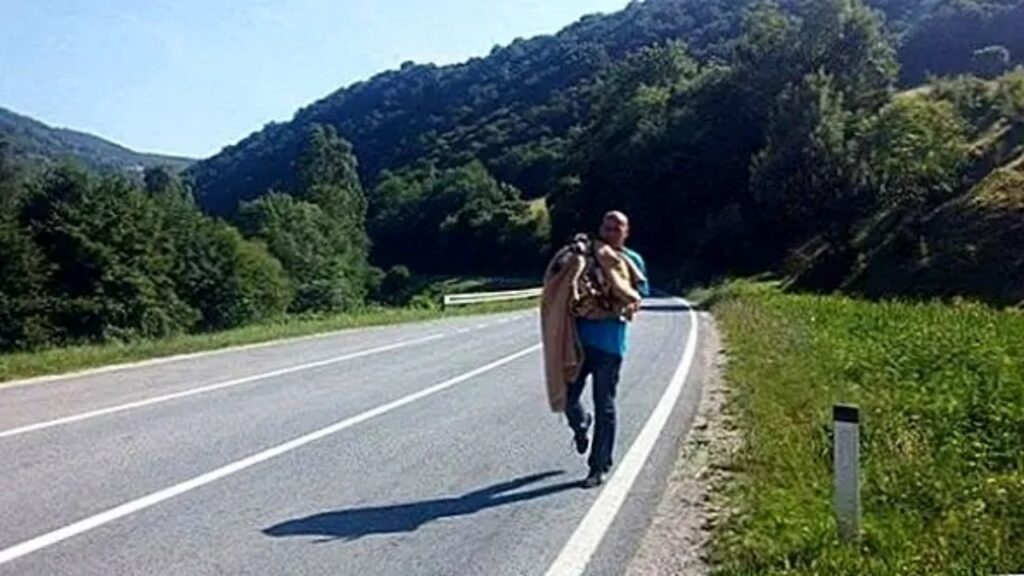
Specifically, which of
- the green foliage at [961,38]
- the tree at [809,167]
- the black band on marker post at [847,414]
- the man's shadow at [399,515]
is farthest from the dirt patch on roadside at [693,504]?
the green foliage at [961,38]

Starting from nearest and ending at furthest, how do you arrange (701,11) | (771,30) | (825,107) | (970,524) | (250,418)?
1. (970,524)
2. (250,418)
3. (825,107)
4. (771,30)
5. (701,11)

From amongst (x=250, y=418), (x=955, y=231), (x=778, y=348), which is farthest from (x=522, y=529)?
(x=955, y=231)

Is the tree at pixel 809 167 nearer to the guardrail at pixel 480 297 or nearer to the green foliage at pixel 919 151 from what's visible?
the green foliage at pixel 919 151

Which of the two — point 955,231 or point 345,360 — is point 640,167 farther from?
point 345,360

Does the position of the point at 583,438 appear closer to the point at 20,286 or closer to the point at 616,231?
the point at 616,231

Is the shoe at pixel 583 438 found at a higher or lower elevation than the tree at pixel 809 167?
lower

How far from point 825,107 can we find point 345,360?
57.3 m

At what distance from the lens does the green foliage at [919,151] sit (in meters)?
54.8

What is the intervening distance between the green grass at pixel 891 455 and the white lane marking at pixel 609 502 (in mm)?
752

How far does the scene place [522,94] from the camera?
168125mm

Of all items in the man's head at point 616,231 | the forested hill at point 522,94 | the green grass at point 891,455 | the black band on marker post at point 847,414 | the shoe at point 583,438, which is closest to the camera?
the green grass at point 891,455

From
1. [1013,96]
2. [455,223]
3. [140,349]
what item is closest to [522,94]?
[455,223]

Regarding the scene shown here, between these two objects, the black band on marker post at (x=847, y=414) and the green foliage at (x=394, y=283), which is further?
the green foliage at (x=394, y=283)

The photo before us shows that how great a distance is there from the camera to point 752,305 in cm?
3566
